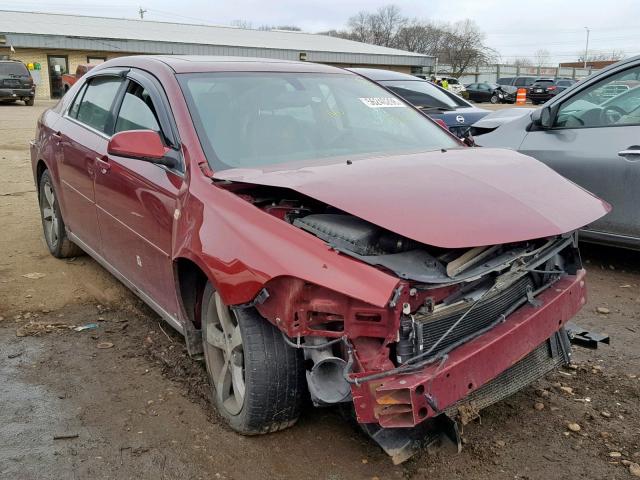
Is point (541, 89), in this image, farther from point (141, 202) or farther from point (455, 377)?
A: point (455, 377)

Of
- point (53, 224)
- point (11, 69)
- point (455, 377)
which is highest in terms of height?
point (11, 69)

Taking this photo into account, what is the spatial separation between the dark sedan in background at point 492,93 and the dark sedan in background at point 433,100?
1221 inches

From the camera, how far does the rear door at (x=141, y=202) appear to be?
129 inches

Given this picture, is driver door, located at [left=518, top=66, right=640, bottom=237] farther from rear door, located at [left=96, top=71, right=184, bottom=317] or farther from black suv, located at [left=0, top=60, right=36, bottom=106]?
black suv, located at [left=0, top=60, right=36, bottom=106]

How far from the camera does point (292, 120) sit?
362cm

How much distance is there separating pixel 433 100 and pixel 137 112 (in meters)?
6.36

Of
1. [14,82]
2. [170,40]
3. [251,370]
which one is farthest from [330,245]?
[170,40]

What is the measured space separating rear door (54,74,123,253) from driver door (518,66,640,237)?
11.7 ft

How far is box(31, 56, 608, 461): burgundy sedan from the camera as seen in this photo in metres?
2.35

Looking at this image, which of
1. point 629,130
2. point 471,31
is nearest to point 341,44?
point 471,31

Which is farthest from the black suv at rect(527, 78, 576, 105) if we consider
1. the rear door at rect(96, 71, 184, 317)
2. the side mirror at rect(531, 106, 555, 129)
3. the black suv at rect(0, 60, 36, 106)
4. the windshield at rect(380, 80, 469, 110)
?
the rear door at rect(96, 71, 184, 317)

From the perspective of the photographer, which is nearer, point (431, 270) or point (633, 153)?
point (431, 270)

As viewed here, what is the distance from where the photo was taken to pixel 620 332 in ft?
13.2

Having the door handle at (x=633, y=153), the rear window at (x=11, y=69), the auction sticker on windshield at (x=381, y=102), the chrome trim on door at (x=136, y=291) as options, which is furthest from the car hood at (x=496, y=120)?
the rear window at (x=11, y=69)
